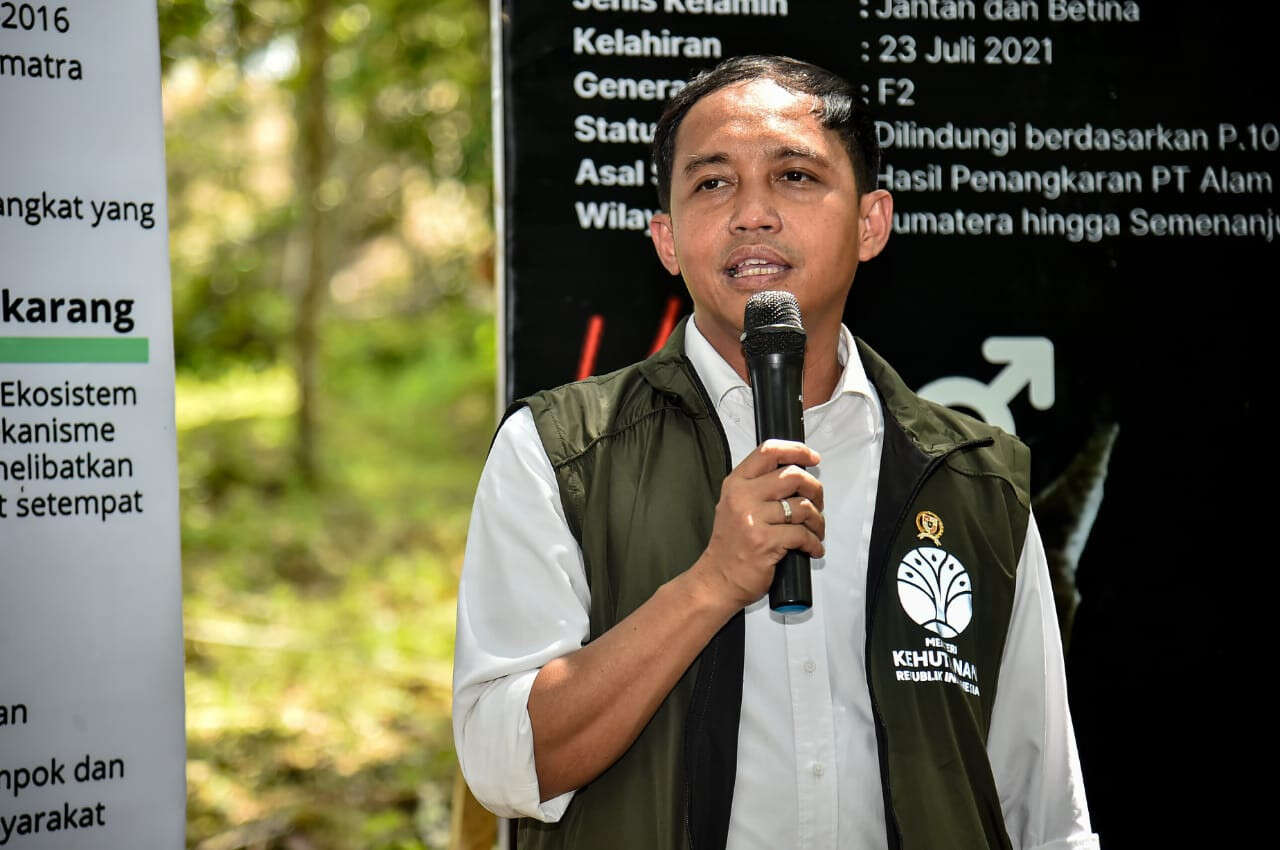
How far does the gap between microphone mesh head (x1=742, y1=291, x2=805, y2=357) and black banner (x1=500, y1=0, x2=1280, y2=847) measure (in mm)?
1291

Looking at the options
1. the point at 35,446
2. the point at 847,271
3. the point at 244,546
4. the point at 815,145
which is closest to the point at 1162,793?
the point at 847,271

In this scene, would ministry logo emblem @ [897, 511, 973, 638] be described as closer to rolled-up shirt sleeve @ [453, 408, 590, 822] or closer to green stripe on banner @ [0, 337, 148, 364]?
rolled-up shirt sleeve @ [453, 408, 590, 822]

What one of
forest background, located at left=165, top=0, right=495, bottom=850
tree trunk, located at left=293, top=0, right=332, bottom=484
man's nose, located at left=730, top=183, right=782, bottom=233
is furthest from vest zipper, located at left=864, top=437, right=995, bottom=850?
tree trunk, located at left=293, top=0, right=332, bottom=484

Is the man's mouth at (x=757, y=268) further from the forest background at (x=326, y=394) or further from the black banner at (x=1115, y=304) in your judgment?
the forest background at (x=326, y=394)

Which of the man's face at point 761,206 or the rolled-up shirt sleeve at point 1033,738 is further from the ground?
the man's face at point 761,206

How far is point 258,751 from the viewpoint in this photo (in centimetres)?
625

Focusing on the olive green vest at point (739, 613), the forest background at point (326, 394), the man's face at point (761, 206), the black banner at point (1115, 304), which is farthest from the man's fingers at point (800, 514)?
the forest background at point (326, 394)

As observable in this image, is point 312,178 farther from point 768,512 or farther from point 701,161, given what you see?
point 768,512

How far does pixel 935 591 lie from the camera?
2076mm

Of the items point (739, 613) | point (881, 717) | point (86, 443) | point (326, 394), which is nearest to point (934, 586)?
point (881, 717)

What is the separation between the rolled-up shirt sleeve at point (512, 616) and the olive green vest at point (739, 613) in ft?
0.18

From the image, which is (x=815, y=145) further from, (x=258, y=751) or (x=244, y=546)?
(x=244, y=546)

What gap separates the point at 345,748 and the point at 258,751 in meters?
0.46

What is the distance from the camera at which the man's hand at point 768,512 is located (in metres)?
1.64
